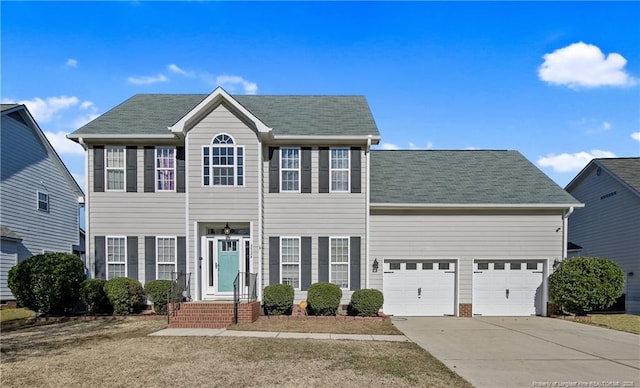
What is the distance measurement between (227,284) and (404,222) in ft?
20.6

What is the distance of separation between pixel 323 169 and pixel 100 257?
306 inches

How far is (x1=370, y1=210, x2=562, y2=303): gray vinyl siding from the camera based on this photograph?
14.2 meters

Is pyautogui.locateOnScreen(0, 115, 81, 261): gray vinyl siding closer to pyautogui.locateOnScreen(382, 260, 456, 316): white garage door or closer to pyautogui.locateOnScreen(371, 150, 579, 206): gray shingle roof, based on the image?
pyautogui.locateOnScreen(371, 150, 579, 206): gray shingle roof

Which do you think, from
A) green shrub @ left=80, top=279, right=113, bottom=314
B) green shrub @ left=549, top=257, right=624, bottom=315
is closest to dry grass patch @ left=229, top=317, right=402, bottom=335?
green shrub @ left=80, top=279, right=113, bottom=314

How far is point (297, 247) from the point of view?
1348 centimetres

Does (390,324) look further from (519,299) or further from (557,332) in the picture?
(519,299)

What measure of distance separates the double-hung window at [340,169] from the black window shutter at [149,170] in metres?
5.84

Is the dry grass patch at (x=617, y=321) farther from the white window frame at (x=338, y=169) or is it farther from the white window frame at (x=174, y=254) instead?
the white window frame at (x=174, y=254)

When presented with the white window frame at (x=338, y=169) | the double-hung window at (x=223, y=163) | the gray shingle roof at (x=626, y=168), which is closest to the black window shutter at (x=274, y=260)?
the double-hung window at (x=223, y=163)

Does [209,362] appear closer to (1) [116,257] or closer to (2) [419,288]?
(1) [116,257]

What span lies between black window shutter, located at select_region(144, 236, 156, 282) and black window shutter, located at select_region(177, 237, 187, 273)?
81 centimetres

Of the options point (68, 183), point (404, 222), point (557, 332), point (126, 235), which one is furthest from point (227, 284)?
point (68, 183)

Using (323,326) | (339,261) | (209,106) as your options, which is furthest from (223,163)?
(323,326)

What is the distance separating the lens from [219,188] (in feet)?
42.4
